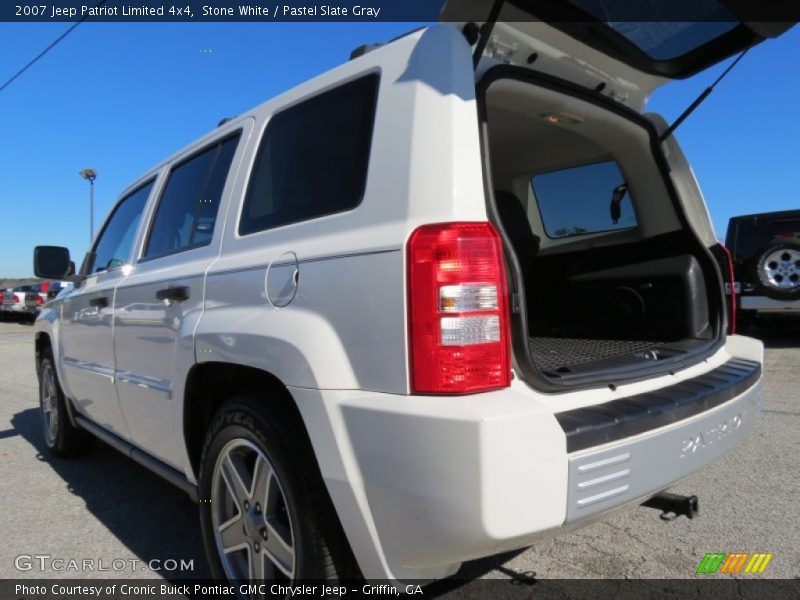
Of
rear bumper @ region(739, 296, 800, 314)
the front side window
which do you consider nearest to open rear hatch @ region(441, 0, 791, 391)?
the front side window

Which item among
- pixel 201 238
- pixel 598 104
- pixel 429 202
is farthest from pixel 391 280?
pixel 598 104

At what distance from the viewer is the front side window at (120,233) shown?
352 centimetres

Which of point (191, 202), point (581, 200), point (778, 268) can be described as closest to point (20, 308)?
point (191, 202)

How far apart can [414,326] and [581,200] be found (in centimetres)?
240

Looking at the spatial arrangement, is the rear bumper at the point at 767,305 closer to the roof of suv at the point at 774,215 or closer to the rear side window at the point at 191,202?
the roof of suv at the point at 774,215

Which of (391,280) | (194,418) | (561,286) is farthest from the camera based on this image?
(561,286)

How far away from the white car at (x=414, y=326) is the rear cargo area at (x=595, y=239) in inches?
0.7

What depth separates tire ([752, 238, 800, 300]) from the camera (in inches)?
286

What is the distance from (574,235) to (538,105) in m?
1.27

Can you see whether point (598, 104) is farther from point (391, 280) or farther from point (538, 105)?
point (391, 280)

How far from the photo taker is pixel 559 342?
3156 millimetres

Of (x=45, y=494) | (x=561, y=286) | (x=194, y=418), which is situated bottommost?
(x=45, y=494)

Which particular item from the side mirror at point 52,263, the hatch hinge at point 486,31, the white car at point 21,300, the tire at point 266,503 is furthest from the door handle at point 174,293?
the white car at point 21,300

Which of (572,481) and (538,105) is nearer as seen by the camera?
(572,481)
